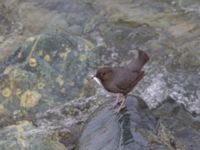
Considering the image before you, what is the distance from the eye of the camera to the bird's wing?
5.69 meters

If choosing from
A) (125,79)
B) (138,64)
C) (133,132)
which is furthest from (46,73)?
(133,132)

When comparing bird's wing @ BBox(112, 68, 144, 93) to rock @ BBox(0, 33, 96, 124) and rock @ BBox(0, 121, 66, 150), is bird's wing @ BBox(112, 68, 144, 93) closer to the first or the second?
rock @ BBox(0, 121, 66, 150)

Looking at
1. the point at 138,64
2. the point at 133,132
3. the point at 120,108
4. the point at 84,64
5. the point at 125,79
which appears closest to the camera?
the point at 133,132

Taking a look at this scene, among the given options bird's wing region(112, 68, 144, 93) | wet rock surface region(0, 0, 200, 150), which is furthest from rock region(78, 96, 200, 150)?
bird's wing region(112, 68, 144, 93)

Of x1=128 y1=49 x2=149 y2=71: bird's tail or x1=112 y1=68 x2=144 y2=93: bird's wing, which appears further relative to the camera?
x1=128 y1=49 x2=149 y2=71: bird's tail

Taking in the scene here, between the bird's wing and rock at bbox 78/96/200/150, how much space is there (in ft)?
0.50

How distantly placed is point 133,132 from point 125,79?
2.40ft

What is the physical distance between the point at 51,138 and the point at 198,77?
6.95ft

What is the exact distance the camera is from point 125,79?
18.8 ft

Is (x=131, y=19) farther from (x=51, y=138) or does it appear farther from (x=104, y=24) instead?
(x=51, y=138)

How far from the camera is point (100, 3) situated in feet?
30.9

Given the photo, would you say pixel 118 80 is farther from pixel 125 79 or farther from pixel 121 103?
pixel 121 103

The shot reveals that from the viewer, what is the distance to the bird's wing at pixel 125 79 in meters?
5.69

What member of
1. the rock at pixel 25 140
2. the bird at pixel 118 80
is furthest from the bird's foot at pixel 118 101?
the rock at pixel 25 140
